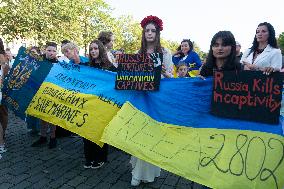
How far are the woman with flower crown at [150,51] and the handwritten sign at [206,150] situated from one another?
0.71 meters

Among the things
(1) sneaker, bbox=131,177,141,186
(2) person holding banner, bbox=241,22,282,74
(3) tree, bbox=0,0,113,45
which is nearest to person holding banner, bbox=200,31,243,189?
(2) person holding banner, bbox=241,22,282,74

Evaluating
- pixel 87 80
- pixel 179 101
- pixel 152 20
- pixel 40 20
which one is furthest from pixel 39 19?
pixel 179 101

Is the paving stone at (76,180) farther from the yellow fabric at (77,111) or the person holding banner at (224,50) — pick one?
the person holding banner at (224,50)

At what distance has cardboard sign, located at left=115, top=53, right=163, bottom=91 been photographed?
4387mm

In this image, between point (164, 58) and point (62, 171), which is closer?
point (164, 58)

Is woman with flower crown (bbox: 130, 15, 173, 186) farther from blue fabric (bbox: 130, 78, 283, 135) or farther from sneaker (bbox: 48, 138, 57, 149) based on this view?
sneaker (bbox: 48, 138, 57, 149)

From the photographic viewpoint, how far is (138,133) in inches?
161

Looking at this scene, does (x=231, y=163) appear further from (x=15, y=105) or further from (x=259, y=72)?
(x=15, y=105)

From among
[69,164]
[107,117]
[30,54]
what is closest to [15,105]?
[30,54]

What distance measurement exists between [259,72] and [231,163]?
97 cm

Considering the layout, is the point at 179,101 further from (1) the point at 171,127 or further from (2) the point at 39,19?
(2) the point at 39,19

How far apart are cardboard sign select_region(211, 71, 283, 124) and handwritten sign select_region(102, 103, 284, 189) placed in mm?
194

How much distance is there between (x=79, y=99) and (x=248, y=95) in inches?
101

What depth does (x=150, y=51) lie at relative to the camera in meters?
4.82
